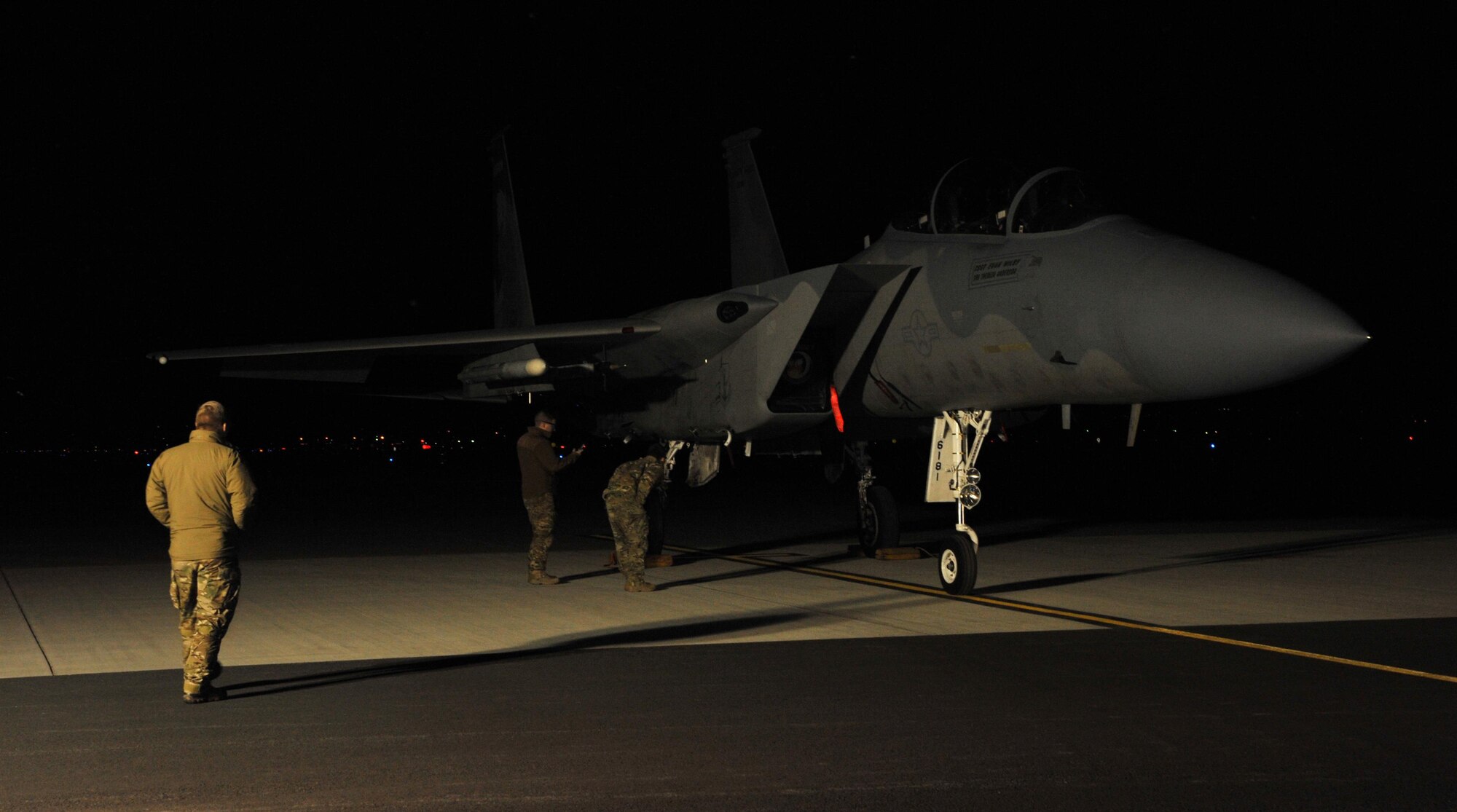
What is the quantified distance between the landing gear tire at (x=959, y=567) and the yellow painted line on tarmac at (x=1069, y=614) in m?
0.08

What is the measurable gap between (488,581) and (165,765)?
7679mm

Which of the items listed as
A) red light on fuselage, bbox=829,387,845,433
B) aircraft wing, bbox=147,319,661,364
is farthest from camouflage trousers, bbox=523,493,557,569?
red light on fuselage, bbox=829,387,845,433

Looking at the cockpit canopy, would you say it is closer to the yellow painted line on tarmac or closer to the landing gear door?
the landing gear door

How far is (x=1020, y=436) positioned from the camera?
2403 inches

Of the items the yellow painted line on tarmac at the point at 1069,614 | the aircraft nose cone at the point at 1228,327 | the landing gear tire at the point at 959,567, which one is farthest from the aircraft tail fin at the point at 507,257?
the aircraft nose cone at the point at 1228,327

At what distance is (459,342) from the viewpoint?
14406 millimetres

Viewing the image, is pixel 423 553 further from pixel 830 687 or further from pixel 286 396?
pixel 286 396

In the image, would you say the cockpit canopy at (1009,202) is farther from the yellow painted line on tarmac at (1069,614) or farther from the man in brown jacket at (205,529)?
the man in brown jacket at (205,529)

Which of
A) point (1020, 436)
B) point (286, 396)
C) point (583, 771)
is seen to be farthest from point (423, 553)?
point (286, 396)

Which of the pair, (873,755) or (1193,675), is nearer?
(873,755)

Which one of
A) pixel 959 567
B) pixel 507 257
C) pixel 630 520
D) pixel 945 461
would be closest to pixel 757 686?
pixel 959 567

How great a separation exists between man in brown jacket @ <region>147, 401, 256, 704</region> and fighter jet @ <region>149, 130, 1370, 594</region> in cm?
594

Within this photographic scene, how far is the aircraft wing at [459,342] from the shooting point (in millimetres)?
14078

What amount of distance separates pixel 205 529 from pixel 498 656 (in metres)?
2.11
